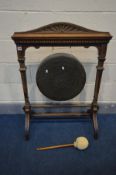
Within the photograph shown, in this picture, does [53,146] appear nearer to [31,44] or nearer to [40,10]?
[31,44]

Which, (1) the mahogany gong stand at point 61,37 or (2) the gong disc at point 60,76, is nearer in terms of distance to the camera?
(1) the mahogany gong stand at point 61,37

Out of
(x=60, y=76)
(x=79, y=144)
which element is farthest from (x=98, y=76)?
(x=79, y=144)

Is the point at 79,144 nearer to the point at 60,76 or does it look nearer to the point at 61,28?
the point at 60,76

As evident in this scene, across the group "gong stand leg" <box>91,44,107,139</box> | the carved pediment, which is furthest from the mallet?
the carved pediment

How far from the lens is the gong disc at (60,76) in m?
1.34

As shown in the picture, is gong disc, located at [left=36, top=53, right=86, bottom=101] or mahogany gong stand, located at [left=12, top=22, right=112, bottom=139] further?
gong disc, located at [left=36, top=53, right=86, bottom=101]

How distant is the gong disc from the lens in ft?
4.40

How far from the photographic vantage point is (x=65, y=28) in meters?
1.27

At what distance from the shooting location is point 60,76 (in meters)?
1.41

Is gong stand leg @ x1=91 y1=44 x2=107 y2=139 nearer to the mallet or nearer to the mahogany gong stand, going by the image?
the mahogany gong stand

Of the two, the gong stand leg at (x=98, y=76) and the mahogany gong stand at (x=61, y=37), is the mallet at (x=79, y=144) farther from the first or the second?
the mahogany gong stand at (x=61, y=37)

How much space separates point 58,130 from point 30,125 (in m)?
0.24

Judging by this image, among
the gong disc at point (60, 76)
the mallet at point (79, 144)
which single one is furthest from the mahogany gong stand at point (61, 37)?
the mallet at point (79, 144)

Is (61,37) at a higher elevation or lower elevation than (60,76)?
higher
